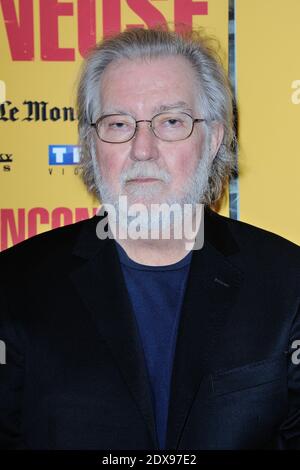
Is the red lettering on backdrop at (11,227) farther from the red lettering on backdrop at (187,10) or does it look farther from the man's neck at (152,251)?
the red lettering on backdrop at (187,10)

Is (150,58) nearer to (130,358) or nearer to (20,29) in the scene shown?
(20,29)

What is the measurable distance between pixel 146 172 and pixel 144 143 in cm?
7

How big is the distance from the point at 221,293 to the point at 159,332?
0.56 ft

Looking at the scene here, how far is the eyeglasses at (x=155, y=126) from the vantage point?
4.48ft

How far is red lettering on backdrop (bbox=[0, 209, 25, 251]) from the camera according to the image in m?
1.70

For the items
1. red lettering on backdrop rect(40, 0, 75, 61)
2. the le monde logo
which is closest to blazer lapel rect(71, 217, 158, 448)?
the le monde logo

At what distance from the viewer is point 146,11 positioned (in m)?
1.68

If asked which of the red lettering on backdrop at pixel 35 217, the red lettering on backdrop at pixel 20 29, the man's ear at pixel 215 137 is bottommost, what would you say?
the red lettering on backdrop at pixel 35 217

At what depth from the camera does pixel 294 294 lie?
4.67 feet

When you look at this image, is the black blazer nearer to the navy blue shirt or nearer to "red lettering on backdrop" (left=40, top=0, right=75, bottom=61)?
the navy blue shirt

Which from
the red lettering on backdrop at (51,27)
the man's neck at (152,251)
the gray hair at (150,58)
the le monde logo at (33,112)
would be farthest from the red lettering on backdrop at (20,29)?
the man's neck at (152,251)

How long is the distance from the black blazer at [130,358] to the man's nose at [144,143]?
24 cm

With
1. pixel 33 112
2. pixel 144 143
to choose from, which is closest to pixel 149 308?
pixel 144 143
